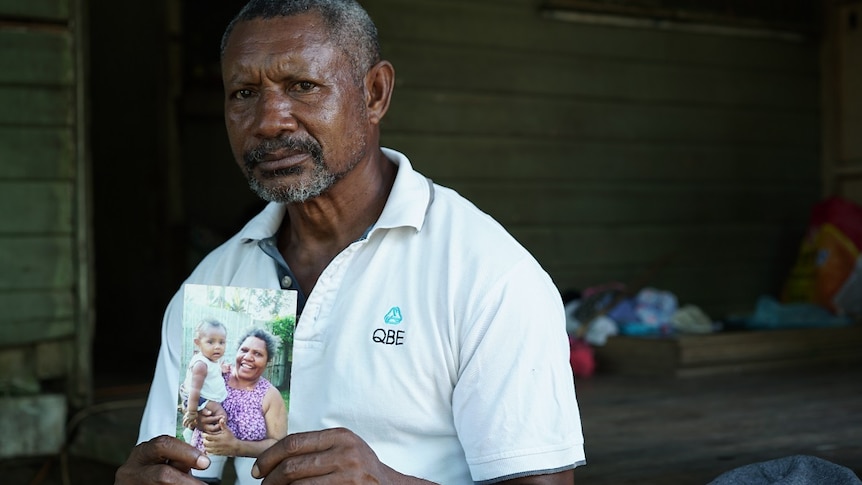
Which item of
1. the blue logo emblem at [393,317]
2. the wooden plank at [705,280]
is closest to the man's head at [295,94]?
the blue logo emblem at [393,317]

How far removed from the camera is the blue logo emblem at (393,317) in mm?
1843

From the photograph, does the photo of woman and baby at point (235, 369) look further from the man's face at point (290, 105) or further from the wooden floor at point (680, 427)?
the wooden floor at point (680, 427)

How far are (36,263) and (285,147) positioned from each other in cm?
240

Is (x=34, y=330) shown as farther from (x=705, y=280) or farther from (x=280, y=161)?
(x=705, y=280)

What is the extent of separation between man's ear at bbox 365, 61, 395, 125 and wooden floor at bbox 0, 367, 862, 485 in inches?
47.9

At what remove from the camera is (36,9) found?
12.8 ft

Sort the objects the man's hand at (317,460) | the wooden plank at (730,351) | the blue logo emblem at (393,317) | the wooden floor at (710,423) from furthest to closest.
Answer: the wooden plank at (730,351), the wooden floor at (710,423), the blue logo emblem at (393,317), the man's hand at (317,460)

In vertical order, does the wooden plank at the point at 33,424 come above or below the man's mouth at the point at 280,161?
below

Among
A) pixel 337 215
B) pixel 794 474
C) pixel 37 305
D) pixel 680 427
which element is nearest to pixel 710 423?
pixel 680 427

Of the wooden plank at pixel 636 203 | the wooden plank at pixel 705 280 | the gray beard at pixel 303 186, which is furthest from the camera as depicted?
the wooden plank at pixel 705 280

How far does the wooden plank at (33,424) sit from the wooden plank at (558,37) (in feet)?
8.04

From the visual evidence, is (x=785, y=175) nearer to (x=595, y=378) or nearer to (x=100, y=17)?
(x=595, y=378)

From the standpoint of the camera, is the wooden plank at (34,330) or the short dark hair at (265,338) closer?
the short dark hair at (265,338)

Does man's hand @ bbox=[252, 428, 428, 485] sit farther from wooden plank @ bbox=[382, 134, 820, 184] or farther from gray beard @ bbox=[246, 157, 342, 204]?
wooden plank @ bbox=[382, 134, 820, 184]
